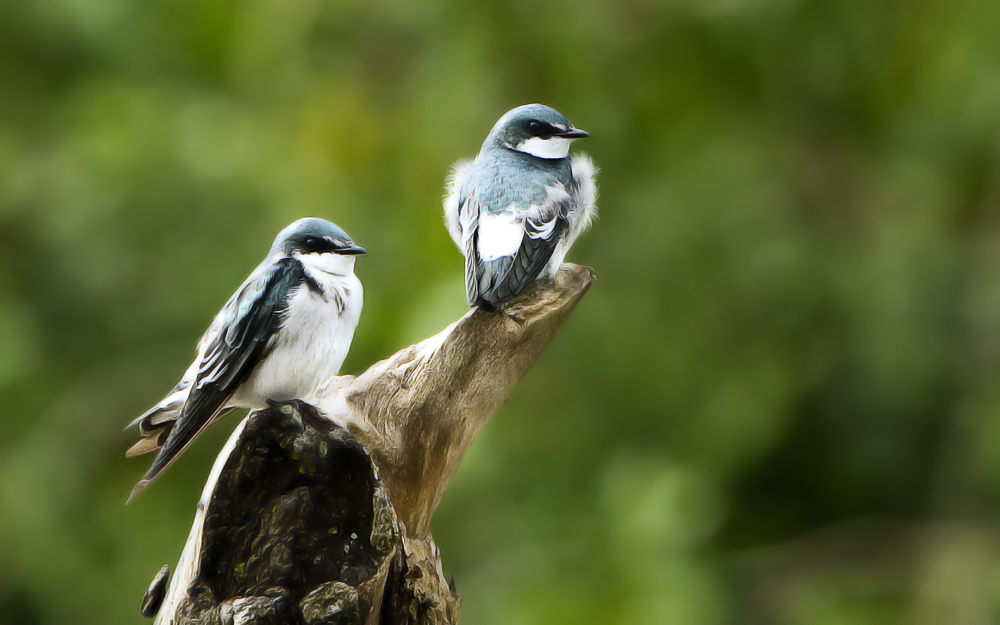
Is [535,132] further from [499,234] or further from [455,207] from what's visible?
[499,234]

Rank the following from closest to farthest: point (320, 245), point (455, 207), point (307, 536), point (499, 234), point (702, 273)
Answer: point (307, 536)
point (320, 245)
point (499, 234)
point (455, 207)
point (702, 273)

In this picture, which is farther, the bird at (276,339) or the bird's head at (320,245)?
the bird's head at (320,245)

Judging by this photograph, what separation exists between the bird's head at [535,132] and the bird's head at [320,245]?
809 mm

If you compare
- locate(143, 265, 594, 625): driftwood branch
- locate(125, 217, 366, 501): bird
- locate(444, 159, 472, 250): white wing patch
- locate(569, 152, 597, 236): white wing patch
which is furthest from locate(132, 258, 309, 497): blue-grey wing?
locate(569, 152, 597, 236): white wing patch

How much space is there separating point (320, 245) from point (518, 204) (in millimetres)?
619

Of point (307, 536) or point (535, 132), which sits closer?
point (307, 536)

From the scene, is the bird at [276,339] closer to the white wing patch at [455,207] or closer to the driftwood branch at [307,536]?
the driftwood branch at [307,536]

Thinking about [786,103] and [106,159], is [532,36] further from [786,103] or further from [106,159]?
[106,159]

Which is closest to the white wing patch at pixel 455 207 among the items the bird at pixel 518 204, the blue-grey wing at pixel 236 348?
the bird at pixel 518 204

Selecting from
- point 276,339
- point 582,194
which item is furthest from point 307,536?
point 582,194

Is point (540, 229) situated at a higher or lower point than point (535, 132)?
lower

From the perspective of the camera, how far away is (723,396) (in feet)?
19.7

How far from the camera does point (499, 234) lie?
2.70 meters

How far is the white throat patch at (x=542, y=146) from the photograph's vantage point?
10.2 feet
